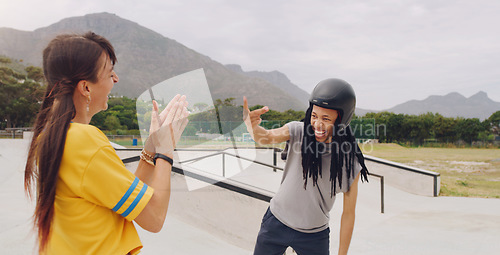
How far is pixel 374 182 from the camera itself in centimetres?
916

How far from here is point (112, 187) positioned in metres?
0.93

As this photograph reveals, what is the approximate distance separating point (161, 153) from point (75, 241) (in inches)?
15.7

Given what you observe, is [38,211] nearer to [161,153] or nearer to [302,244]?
[161,153]

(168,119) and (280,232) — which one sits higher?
(168,119)

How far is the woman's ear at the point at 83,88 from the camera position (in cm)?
103

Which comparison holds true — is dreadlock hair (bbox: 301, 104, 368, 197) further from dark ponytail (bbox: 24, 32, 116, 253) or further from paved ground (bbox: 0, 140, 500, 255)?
paved ground (bbox: 0, 140, 500, 255)

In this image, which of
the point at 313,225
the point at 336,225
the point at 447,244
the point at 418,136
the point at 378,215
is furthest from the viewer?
the point at 418,136

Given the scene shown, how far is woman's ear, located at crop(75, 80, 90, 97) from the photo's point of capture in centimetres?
103

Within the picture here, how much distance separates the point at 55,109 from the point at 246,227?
3.43 m

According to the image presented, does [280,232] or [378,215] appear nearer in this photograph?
[280,232]

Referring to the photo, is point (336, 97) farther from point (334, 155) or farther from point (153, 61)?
point (153, 61)

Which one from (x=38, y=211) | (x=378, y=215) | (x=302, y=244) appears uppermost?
(x=38, y=211)

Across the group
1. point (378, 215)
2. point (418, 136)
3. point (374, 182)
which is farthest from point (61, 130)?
point (418, 136)

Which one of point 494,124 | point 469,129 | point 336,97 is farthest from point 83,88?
point 494,124
